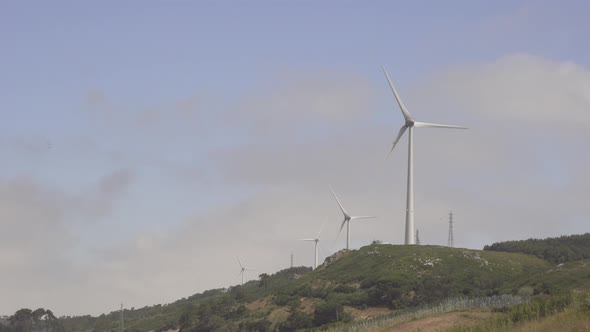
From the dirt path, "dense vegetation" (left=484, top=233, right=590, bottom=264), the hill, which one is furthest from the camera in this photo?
"dense vegetation" (left=484, top=233, right=590, bottom=264)

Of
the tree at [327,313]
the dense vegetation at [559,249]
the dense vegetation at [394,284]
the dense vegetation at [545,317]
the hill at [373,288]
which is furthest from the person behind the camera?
the dense vegetation at [559,249]

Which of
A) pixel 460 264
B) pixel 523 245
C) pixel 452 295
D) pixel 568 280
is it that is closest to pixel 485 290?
pixel 452 295

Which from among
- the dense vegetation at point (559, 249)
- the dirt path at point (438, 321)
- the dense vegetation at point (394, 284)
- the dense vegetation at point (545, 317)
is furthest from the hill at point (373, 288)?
the dense vegetation at point (545, 317)

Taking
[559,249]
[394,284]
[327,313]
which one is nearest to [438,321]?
Answer: [327,313]

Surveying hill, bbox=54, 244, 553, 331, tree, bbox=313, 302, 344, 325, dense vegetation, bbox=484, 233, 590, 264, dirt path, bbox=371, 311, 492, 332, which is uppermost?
dense vegetation, bbox=484, 233, 590, 264

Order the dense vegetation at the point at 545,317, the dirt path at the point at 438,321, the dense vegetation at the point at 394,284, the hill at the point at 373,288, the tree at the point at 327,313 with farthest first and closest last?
the hill at the point at 373,288
the dense vegetation at the point at 394,284
the tree at the point at 327,313
the dirt path at the point at 438,321
the dense vegetation at the point at 545,317

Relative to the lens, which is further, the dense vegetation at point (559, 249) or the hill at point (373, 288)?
the dense vegetation at point (559, 249)

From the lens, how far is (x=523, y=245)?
198m

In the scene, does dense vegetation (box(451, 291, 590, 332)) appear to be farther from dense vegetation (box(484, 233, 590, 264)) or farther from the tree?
dense vegetation (box(484, 233, 590, 264))

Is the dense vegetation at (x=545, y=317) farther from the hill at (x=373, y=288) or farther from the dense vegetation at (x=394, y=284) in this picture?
the hill at (x=373, y=288)

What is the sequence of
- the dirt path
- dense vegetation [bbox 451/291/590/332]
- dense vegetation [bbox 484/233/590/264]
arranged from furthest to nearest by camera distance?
dense vegetation [bbox 484/233/590/264], the dirt path, dense vegetation [bbox 451/291/590/332]

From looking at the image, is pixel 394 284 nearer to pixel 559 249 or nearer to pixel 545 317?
pixel 559 249

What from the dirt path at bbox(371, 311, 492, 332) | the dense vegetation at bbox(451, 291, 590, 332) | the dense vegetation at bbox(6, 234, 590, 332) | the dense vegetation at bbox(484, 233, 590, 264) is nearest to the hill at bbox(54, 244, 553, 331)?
the dense vegetation at bbox(6, 234, 590, 332)

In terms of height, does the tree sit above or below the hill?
below
